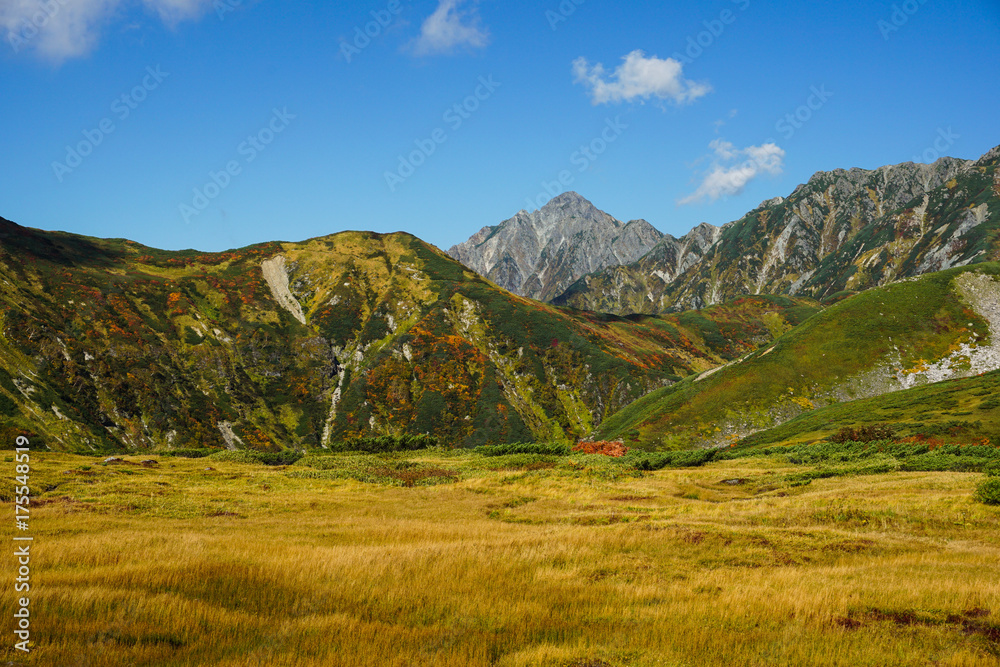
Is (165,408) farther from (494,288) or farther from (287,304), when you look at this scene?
(494,288)

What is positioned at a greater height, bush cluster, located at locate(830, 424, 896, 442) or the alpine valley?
the alpine valley

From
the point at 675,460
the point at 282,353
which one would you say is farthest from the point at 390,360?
the point at 675,460

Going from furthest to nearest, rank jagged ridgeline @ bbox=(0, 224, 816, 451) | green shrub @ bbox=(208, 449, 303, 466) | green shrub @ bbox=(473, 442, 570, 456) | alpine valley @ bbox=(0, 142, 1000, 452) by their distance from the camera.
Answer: jagged ridgeline @ bbox=(0, 224, 816, 451) → alpine valley @ bbox=(0, 142, 1000, 452) → green shrub @ bbox=(473, 442, 570, 456) → green shrub @ bbox=(208, 449, 303, 466)

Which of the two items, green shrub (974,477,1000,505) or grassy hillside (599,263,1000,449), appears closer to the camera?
green shrub (974,477,1000,505)

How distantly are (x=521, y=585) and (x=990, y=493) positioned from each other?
905 inches

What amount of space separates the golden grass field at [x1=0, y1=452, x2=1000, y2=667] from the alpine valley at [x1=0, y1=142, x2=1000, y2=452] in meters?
44.4

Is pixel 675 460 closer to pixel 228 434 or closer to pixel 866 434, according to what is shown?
pixel 866 434

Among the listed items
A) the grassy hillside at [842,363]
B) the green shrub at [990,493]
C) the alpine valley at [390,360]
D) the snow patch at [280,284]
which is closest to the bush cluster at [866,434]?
the alpine valley at [390,360]

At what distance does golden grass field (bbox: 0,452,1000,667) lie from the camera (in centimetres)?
883

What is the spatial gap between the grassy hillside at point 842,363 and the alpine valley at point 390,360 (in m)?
0.36

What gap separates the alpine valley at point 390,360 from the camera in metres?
89.1

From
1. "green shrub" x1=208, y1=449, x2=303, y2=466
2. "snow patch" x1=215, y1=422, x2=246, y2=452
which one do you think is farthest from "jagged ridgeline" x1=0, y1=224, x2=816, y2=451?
"green shrub" x1=208, y1=449, x2=303, y2=466

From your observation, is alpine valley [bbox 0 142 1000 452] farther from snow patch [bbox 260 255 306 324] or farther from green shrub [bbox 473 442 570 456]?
green shrub [bbox 473 442 570 456]

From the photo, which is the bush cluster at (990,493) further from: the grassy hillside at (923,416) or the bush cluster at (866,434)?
the grassy hillside at (923,416)
